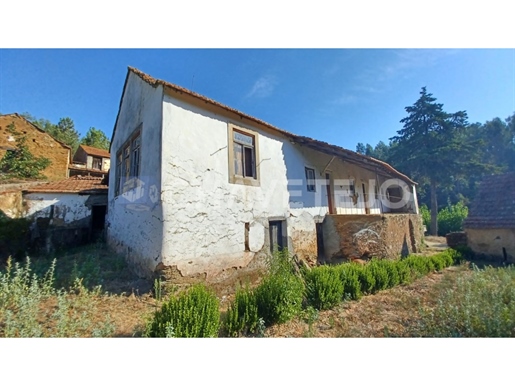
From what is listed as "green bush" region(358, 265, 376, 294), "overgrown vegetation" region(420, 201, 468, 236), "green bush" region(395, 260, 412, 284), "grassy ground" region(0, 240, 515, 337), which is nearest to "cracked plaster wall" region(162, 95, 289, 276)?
"grassy ground" region(0, 240, 515, 337)

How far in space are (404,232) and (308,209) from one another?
525 cm

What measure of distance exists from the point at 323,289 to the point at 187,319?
332cm

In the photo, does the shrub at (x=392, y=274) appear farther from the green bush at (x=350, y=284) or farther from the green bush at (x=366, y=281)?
the green bush at (x=350, y=284)

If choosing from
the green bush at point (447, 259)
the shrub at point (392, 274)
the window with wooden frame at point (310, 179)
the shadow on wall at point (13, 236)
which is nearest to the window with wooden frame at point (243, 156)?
the window with wooden frame at point (310, 179)

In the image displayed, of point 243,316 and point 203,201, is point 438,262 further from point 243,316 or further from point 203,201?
point 203,201

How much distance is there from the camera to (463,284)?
6.02 m

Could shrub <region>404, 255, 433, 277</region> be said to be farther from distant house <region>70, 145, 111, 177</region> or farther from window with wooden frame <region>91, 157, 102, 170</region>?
window with wooden frame <region>91, 157, 102, 170</region>

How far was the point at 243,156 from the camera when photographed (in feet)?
25.2

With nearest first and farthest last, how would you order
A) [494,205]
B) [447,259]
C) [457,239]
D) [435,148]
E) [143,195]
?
[143,195]
[447,259]
[494,205]
[457,239]
[435,148]

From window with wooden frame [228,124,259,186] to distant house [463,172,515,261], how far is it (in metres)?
12.2

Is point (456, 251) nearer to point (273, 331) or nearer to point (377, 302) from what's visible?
point (377, 302)

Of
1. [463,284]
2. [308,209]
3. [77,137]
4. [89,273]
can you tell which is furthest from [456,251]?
[77,137]

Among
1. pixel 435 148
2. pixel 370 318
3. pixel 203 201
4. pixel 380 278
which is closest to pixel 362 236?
pixel 380 278

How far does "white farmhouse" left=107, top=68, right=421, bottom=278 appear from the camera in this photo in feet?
18.9
